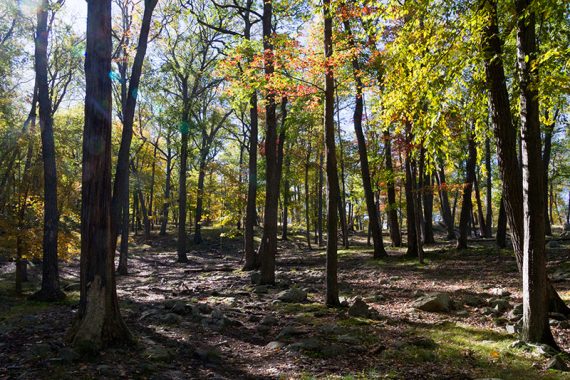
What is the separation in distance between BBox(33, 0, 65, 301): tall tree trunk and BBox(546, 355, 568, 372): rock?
490 inches

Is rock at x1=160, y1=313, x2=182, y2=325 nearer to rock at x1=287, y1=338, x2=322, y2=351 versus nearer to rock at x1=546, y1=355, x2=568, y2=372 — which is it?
rock at x1=287, y1=338, x2=322, y2=351

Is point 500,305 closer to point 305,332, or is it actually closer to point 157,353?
point 305,332

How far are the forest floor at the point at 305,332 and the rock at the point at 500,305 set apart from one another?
27 mm

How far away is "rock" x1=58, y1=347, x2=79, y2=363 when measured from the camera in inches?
222

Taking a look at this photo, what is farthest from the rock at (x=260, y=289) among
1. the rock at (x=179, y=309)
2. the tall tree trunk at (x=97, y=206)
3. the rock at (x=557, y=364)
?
the rock at (x=557, y=364)

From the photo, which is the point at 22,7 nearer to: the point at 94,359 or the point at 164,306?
the point at 164,306

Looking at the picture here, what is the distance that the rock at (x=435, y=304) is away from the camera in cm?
937

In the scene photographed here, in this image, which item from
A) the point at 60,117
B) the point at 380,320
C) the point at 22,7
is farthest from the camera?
the point at 60,117

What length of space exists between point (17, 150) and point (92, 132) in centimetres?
1261

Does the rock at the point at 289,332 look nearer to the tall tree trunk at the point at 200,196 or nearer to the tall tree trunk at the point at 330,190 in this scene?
the tall tree trunk at the point at 330,190

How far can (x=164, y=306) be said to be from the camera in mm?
10547

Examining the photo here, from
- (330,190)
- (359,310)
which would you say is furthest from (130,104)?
(359,310)

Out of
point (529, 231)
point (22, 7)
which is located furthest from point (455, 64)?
point (22, 7)

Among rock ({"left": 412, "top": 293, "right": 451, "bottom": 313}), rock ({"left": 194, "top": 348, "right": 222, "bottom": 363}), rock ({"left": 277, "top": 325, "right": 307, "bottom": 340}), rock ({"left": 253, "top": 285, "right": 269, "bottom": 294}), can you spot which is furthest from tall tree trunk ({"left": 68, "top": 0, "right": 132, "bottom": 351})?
rock ({"left": 253, "top": 285, "right": 269, "bottom": 294})
